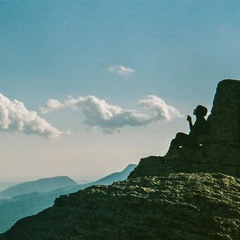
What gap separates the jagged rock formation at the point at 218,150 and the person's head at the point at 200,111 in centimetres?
95

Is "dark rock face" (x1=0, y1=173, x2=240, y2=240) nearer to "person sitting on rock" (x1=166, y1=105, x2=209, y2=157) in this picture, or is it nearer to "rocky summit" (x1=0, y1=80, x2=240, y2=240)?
"rocky summit" (x1=0, y1=80, x2=240, y2=240)

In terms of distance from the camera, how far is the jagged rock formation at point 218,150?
78.7 feet

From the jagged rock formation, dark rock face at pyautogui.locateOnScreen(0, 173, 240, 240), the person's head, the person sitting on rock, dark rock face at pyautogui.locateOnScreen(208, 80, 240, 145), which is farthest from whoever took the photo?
the person's head

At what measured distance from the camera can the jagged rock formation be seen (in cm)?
2400

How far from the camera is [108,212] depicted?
46.6 ft

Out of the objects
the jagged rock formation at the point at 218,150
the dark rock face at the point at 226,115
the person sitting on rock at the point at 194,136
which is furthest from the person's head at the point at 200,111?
the dark rock face at the point at 226,115

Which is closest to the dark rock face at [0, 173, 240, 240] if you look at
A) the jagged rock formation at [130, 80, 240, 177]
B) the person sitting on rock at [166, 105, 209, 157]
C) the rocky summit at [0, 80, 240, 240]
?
the rocky summit at [0, 80, 240, 240]

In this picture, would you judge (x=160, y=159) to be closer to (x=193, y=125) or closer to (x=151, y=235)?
(x=193, y=125)

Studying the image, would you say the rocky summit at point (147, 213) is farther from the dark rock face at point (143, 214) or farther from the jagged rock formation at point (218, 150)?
the jagged rock formation at point (218, 150)

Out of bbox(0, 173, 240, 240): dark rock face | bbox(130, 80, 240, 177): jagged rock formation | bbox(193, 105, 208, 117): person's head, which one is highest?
bbox(193, 105, 208, 117): person's head

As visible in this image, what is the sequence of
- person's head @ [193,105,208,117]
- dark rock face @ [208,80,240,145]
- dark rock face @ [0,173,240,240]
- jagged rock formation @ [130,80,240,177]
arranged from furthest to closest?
person's head @ [193,105,208,117], dark rock face @ [208,80,240,145], jagged rock formation @ [130,80,240,177], dark rock face @ [0,173,240,240]

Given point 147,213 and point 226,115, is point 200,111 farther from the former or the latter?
point 147,213

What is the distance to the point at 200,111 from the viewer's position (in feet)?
90.6

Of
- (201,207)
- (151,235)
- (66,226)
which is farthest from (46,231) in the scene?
(201,207)
